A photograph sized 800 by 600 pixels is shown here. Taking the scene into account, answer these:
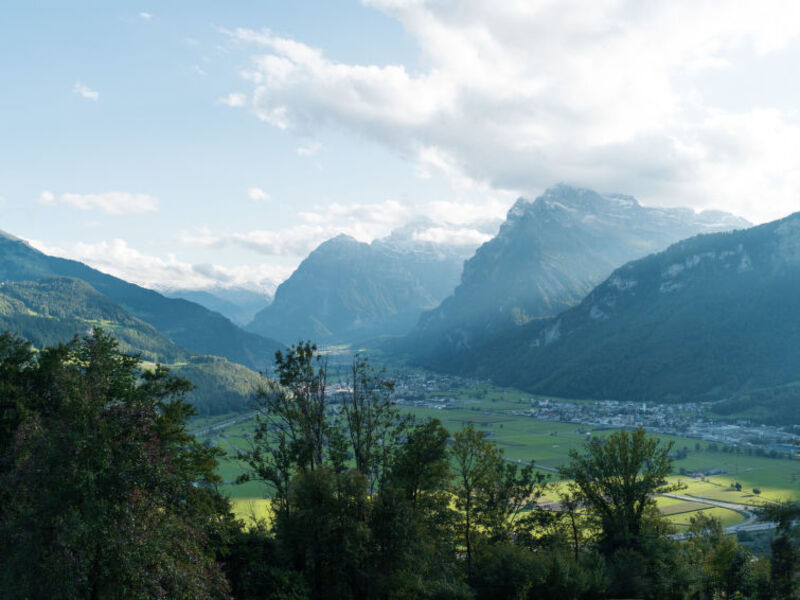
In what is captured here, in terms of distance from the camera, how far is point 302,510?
28.6 m

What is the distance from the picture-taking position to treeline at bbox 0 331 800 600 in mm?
19328

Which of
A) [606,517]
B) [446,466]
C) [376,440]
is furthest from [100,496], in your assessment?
[606,517]

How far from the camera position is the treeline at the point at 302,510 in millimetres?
19328

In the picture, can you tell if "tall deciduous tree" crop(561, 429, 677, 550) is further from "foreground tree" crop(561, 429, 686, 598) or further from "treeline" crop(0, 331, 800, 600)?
"treeline" crop(0, 331, 800, 600)

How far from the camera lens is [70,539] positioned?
1756cm

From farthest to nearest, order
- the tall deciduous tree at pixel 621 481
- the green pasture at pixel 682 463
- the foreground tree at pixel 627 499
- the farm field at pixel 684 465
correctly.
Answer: the green pasture at pixel 682 463 → the farm field at pixel 684 465 → the tall deciduous tree at pixel 621 481 → the foreground tree at pixel 627 499

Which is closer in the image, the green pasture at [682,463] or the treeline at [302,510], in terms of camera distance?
the treeline at [302,510]

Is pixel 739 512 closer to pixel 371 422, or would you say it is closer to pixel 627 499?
pixel 627 499

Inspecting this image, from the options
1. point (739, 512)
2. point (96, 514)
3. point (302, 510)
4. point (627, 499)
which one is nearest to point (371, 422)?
point (302, 510)

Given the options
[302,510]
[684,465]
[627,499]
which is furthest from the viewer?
[684,465]

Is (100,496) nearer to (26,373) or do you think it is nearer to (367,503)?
(367,503)

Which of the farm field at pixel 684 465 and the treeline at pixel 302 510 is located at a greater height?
the treeline at pixel 302 510

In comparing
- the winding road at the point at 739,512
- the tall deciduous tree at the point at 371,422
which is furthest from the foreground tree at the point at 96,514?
the winding road at the point at 739,512

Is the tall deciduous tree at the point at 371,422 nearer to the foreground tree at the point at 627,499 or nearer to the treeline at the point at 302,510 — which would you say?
the treeline at the point at 302,510
